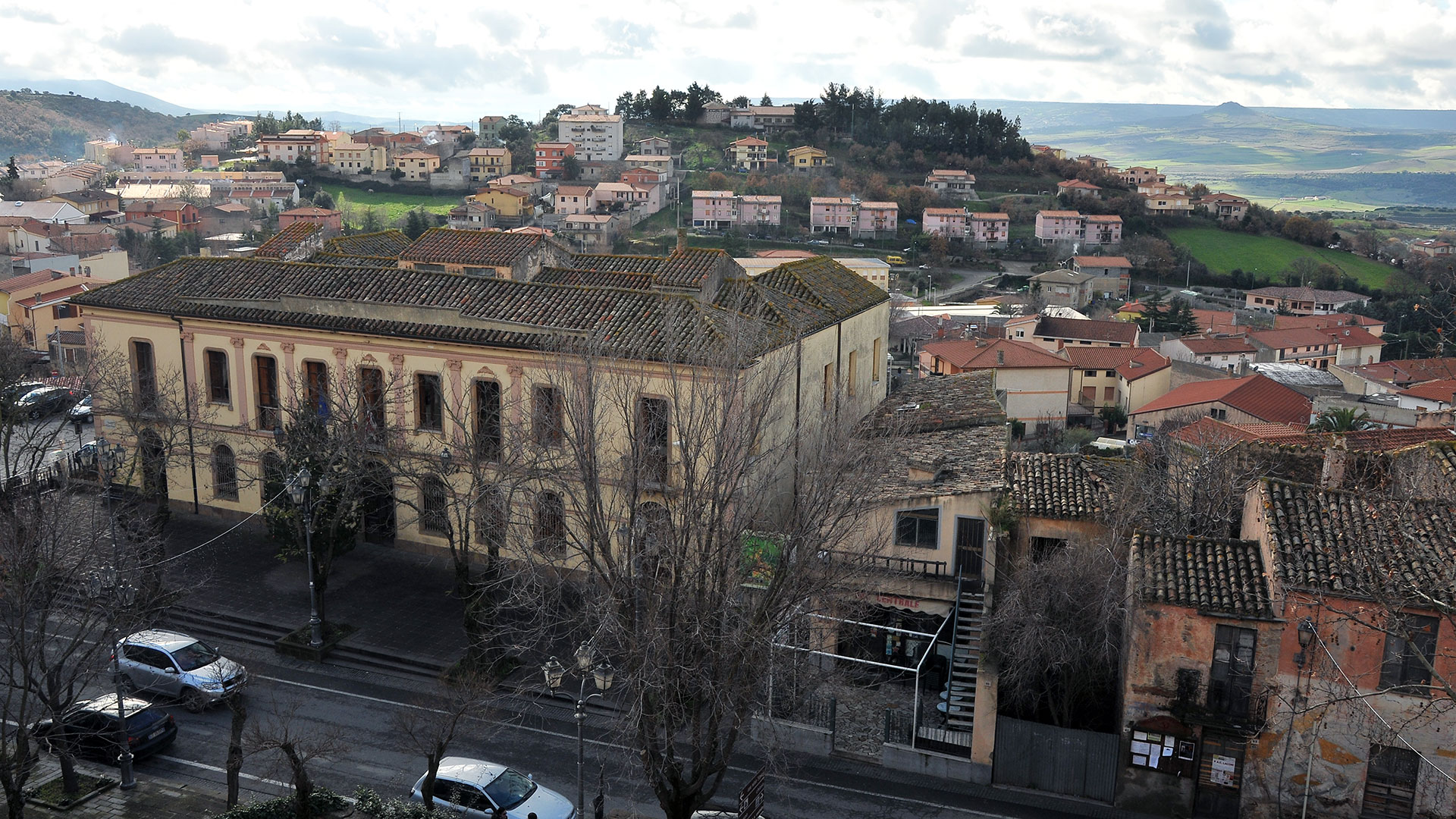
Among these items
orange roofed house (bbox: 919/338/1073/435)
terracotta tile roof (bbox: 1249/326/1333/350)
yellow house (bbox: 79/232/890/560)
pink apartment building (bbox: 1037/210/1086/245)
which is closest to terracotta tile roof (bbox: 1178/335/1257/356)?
terracotta tile roof (bbox: 1249/326/1333/350)

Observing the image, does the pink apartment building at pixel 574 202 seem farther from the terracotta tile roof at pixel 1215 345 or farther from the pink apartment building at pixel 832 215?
the terracotta tile roof at pixel 1215 345

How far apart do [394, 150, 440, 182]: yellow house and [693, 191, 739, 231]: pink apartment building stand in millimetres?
47687

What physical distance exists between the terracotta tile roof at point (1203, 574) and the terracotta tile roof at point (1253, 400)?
113ft

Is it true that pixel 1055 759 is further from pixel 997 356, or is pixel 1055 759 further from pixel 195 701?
pixel 997 356

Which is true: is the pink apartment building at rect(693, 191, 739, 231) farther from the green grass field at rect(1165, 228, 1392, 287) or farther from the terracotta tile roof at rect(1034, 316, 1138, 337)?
the terracotta tile roof at rect(1034, 316, 1138, 337)

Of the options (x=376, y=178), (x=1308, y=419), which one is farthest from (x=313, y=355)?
(x=376, y=178)

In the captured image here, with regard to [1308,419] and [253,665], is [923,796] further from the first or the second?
[1308,419]

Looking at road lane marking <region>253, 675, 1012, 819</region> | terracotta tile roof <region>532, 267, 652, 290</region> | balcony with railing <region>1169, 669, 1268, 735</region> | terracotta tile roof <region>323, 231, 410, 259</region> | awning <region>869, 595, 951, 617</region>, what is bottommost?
road lane marking <region>253, 675, 1012, 819</region>

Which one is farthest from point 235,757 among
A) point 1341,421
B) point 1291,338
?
point 1291,338

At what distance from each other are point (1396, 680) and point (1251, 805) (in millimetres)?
3080

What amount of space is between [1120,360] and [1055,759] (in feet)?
171

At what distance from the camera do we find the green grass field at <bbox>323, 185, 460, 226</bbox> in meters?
144

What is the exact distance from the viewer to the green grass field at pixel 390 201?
474 feet

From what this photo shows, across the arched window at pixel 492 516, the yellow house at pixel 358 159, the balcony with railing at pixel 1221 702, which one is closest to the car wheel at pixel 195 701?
the arched window at pixel 492 516
